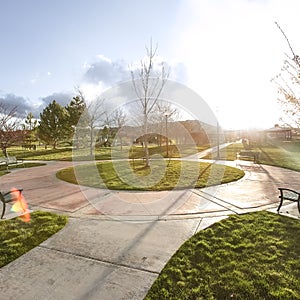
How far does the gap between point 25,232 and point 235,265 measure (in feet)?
13.2

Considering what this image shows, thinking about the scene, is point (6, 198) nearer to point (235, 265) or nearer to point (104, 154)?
point (235, 265)

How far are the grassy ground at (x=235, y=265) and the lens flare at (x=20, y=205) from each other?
3.92 m

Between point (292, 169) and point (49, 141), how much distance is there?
34.1m

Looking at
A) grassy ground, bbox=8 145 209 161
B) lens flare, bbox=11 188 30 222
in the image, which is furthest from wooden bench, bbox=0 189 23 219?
grassy ground, bbox=8 145 209 161

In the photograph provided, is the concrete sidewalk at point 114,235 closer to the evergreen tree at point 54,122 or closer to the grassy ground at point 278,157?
the grassy ground at point 278,157

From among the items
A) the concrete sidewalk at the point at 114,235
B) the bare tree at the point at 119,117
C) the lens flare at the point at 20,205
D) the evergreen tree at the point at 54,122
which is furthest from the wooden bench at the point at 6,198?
the bare tree at the point at 119,117

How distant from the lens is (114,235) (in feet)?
14.7

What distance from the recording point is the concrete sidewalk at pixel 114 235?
2.95m

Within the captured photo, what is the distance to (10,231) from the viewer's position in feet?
15.2

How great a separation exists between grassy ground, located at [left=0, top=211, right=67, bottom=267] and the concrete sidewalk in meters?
0.19

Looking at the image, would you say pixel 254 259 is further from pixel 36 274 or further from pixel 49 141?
pixel 49 141

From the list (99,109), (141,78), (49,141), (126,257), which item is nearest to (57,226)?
(126,257)

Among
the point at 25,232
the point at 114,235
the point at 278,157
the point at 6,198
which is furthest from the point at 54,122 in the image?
the point at 114,235

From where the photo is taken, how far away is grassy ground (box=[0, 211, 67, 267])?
383 cm
